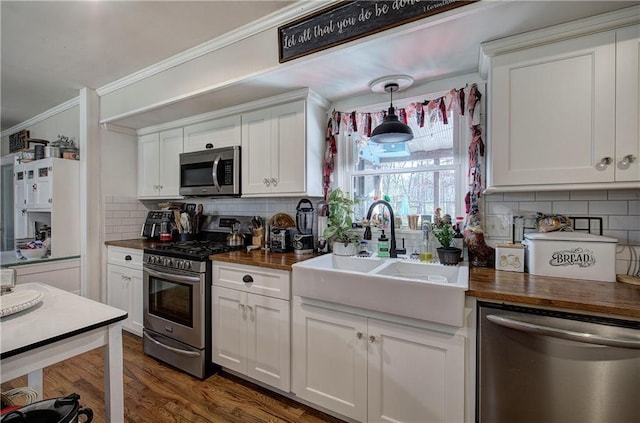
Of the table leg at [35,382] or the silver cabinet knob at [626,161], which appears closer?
the silver cabinet knob at [626,161]

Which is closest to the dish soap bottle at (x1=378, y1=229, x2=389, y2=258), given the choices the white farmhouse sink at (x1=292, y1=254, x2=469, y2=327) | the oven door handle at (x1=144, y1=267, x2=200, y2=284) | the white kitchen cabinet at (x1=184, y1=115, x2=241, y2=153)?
the white farmhouse sink at (x1=292, y1=254, x2=469, y2=327)

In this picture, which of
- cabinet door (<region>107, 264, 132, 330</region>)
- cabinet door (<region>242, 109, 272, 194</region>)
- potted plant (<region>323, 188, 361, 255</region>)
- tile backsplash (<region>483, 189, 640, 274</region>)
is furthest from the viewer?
cabinet door (<region>107, 264, 132, 330</region>)

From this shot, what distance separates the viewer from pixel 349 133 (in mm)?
2346

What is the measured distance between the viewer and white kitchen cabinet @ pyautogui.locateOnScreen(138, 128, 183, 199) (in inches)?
115

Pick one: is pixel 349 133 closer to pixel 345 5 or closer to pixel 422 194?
pixel 422 194

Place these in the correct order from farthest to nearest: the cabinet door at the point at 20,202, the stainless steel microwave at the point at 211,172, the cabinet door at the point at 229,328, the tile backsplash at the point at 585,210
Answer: the cabinet door at the point at 20,202 → the stainless steel microwave at the point at 211,172 → the cabinet door at the point at 229,328 → the tile backsplash at the point at 585,210

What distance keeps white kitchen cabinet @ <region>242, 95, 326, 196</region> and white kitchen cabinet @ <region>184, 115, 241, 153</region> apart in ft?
0.36

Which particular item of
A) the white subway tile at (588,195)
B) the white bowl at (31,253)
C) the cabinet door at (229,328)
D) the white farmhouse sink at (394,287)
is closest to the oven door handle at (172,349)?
the cabinet door at (229,328)

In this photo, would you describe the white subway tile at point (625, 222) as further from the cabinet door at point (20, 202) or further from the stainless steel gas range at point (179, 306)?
the cabinet door at point (20, 202)

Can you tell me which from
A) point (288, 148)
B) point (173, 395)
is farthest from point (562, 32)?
point (173, 395)

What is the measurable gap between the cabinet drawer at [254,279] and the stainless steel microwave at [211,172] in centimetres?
71

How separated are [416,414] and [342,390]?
15.9 inches

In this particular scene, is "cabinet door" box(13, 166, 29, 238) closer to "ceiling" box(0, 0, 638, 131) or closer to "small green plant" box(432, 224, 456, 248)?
"ceiling" box(0, 0, 638, 131)

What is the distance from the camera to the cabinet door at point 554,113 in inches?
52.4
